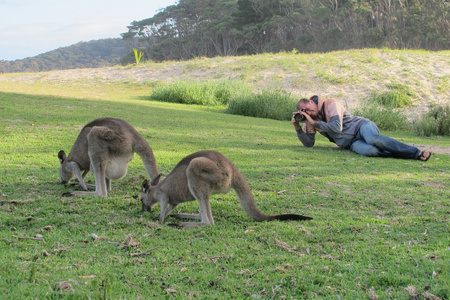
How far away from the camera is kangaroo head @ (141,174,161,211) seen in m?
5.11

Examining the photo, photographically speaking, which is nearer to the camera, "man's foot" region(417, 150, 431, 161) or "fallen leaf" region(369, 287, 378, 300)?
"fallen leaf" region(369, 287, 378, 300)

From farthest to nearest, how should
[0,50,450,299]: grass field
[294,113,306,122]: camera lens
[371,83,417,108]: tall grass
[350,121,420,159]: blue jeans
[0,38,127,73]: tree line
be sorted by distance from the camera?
[0,38,127,73]: tree line < [371,83,417,108]: tall grass < [294,113,306,122]: camera lens < [350,121,420,159]: blue jeans < [0,50,450,299]: grass field

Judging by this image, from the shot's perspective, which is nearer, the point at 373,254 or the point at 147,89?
the point at 373,254

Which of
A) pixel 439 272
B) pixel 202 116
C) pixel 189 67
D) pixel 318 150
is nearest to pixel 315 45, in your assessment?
pixel 189 67

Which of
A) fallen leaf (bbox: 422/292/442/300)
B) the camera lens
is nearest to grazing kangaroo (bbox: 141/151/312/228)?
fallen leaf (bbox: 422/292/442/300)

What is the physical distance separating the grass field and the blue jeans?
57cm

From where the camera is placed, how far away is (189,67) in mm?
29734

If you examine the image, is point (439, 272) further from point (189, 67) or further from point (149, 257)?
point (189, 67)

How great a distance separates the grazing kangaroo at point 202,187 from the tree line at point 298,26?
142 ft

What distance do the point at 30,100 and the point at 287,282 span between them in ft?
42.1

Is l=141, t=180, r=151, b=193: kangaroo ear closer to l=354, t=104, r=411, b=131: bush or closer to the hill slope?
l=354, t=104, r=411, b=131: bush

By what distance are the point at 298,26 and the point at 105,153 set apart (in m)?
52.3

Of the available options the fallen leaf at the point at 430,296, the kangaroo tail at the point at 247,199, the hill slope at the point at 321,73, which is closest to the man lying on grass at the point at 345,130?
the kangaroo tail at the point at 247,199

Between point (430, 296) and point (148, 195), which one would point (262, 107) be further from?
point (430, 296)
